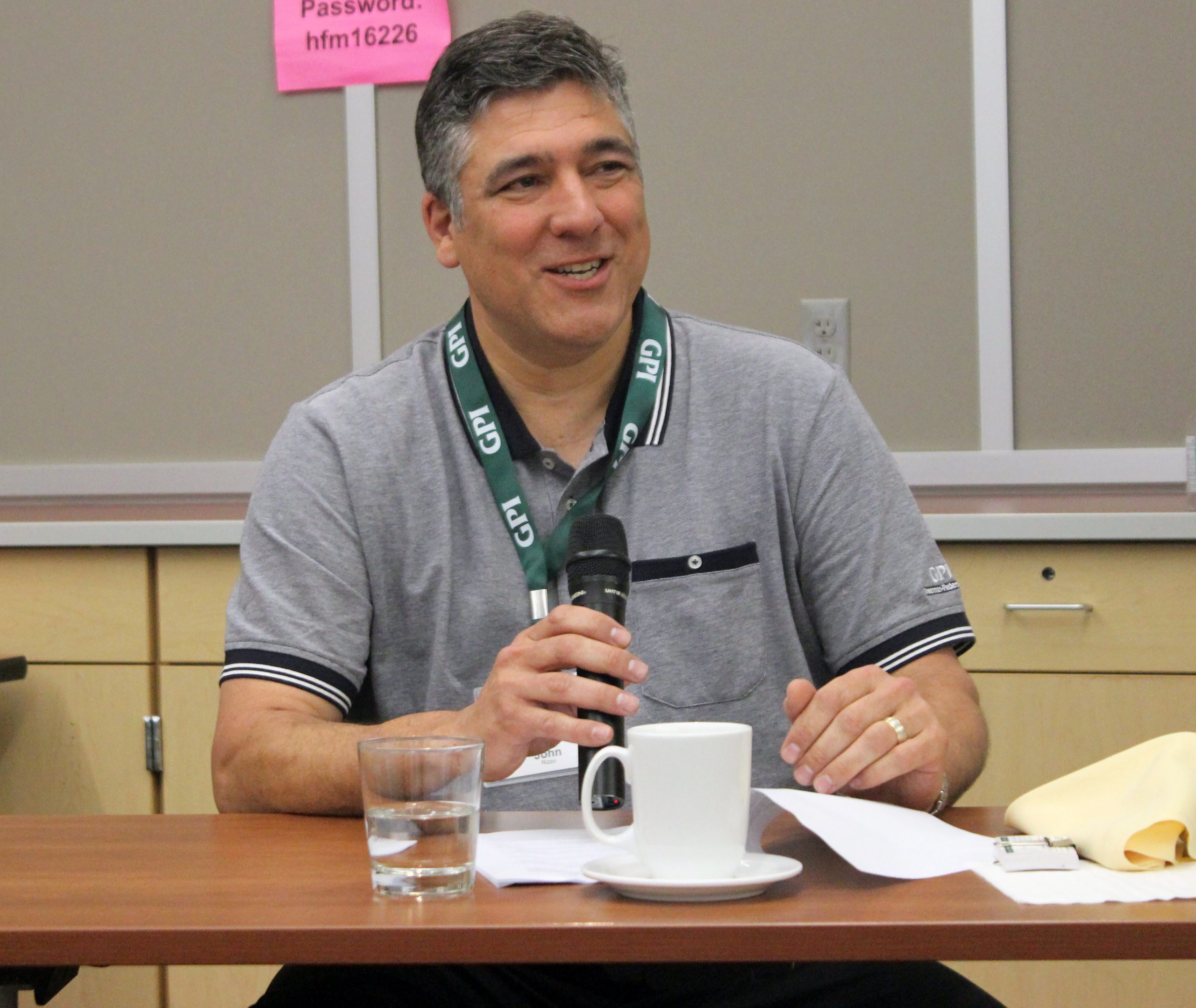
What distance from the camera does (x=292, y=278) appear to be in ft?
8.40

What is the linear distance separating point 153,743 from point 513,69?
118 centimetres

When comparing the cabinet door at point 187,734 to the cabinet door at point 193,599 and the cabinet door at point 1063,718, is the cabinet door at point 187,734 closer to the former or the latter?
the cabinet door at point 193,599

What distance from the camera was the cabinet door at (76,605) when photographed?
2.06 m

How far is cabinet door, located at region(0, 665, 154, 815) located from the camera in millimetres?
2053

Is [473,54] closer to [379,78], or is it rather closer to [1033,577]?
[1033,577]

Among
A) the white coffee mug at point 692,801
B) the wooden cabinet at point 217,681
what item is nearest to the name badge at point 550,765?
the white coffee mug at point 692,801

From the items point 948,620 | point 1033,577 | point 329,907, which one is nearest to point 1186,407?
point 1033,577

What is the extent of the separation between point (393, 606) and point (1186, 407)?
4.88 feet

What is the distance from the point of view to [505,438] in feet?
4.53

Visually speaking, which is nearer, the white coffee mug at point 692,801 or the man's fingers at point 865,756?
the white coffee mug at point 692,801

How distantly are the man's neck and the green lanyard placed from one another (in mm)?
38

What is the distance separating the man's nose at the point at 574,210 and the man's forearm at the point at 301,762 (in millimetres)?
532

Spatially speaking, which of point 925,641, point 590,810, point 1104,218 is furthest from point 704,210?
point 590,810

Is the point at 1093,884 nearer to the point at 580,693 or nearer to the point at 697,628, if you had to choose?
the point at 580,693
